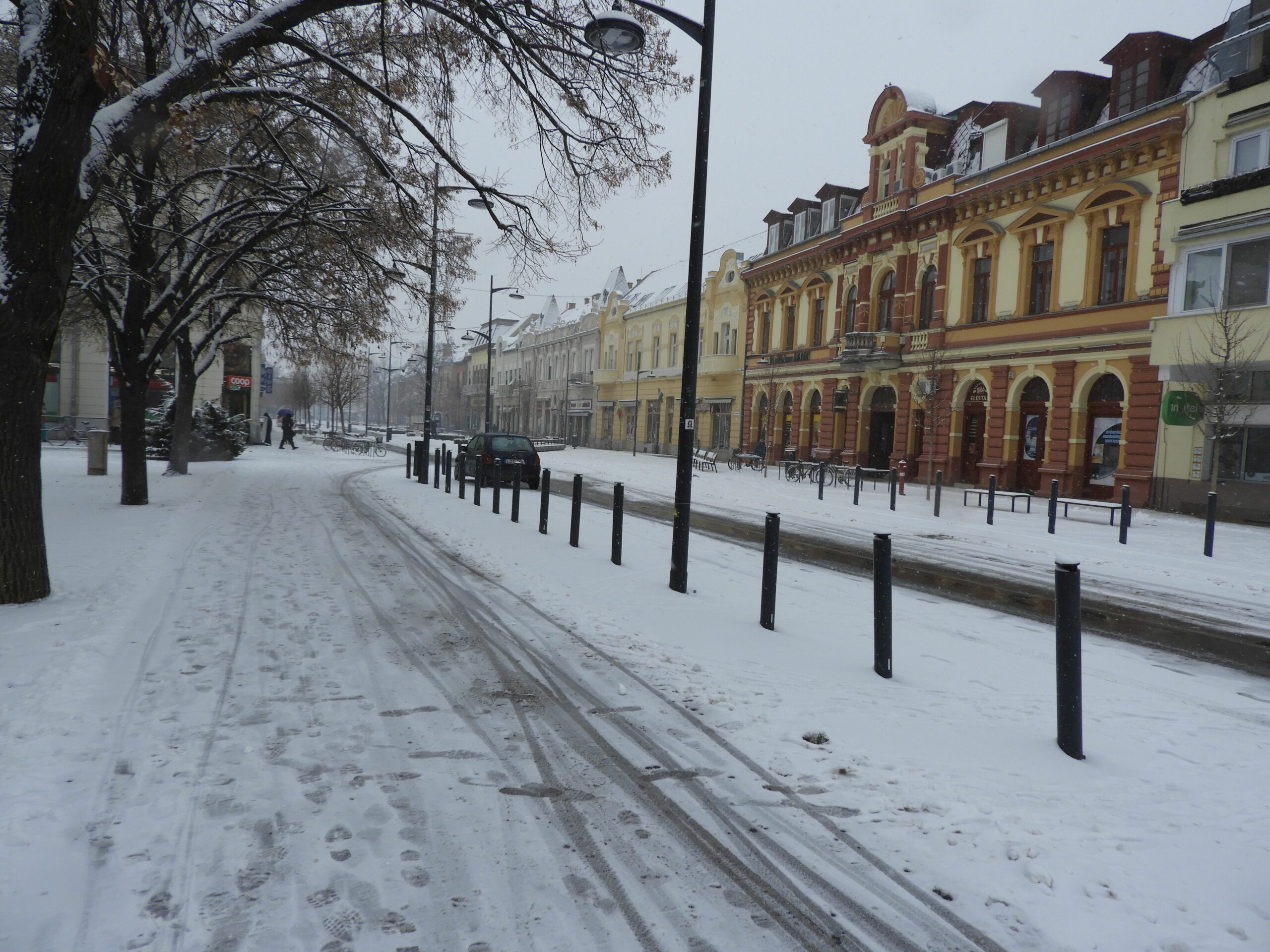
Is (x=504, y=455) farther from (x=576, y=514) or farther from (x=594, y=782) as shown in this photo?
(x=594, y=782)

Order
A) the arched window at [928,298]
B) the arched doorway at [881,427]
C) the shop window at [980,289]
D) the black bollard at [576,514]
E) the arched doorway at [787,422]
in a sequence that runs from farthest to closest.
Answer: the arched doorway at [787,422] < the arched doorway at [881,427] < the arched window at [928,298] < the shop window at [980,289] < the black bollard at [576,514]

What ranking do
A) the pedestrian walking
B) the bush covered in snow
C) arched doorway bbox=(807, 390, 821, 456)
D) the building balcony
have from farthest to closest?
the pedestrian walking → arched doorway bbox=(807, 390, 821, 456) → the building balcony → the bush covered in snow

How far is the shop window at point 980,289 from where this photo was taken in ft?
83.1

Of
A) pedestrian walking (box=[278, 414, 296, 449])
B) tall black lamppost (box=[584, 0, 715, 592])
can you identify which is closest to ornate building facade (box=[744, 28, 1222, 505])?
tall black lamppost (box=[584, 0, 715, 592])

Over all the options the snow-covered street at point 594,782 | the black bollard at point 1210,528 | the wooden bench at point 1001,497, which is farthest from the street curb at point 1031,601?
the wooden bench at point 1001,497

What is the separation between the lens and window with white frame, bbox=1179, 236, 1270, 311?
56.6 feet

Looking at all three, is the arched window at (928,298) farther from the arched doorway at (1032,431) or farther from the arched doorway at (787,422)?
the arched doorway at (787,422)

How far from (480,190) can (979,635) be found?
6.92 metres

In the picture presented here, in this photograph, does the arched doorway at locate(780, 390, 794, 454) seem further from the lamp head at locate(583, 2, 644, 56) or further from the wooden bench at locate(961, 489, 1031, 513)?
the lamp head at locate(583, 2, 644, 56)

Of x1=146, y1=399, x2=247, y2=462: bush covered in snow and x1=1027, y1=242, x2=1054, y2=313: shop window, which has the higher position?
x1=1027, y1=242, x2=1054, y2=313: shop window

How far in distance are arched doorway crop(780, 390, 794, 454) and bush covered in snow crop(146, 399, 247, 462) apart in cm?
2188

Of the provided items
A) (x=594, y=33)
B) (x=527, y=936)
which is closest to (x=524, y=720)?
(x=527, y=936)

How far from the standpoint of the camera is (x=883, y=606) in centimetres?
546

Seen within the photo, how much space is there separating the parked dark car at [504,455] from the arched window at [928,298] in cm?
1597
